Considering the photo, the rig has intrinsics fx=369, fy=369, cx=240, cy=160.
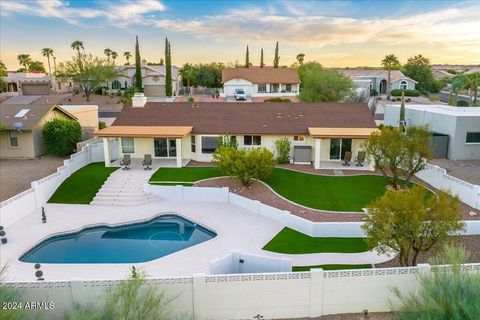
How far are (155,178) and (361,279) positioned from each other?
51.7 feet

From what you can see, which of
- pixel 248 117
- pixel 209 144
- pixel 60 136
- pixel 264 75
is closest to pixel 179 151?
pixel 209 144

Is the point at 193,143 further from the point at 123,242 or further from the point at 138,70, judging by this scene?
the point at 138,70

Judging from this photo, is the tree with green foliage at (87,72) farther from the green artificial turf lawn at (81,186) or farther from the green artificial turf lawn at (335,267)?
the green artificial turf lawn at (335,267)

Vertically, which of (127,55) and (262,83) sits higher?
(127,55)

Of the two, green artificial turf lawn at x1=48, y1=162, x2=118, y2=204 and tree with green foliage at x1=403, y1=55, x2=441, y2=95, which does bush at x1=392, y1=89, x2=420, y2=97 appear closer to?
tree with green foliage at x1=403, y1=55, x2=441, y2=95

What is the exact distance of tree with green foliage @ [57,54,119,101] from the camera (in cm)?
6912

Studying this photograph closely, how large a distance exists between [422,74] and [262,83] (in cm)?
3935

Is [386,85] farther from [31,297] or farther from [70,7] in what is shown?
[31,297]

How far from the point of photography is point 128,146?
94.2 feet

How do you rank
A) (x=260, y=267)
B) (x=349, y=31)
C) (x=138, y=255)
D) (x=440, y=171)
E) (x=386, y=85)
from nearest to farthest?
1. (x=260, y=267)
2. (x=138, y=255)
3. (x=440, y=171)
4. (x=349, y=31)
5. (x=386, y=85)

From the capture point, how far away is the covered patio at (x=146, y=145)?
2706cm

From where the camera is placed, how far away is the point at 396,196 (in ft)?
41.4

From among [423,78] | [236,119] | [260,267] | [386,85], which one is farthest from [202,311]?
[423,78]

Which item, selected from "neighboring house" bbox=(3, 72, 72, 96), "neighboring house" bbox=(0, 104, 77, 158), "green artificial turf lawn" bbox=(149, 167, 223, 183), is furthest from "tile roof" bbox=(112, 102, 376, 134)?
"neighboring house" bbox=(3, 72, 72, 96)
